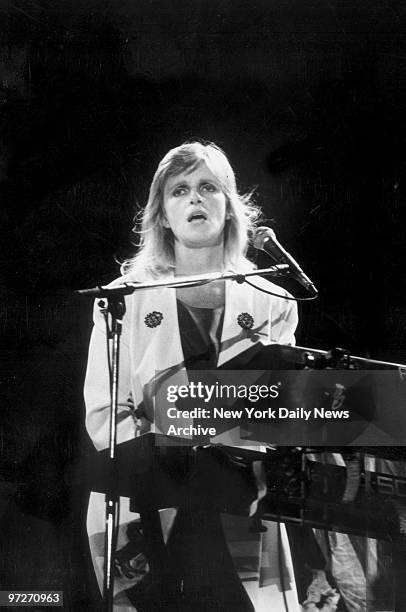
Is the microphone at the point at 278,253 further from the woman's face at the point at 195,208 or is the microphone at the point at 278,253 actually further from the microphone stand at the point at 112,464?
the microphone stand at the point at 112,464

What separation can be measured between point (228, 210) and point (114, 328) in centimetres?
68

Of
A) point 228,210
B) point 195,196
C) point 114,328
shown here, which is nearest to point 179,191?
point 195,196

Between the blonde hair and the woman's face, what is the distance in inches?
0.8

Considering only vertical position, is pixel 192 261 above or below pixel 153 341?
above

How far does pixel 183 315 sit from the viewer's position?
9.39ft

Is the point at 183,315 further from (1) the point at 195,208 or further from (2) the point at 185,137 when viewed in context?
(2) the point at 185,137

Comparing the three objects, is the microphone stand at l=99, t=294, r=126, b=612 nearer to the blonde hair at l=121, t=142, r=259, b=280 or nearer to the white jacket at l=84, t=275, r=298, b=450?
the white jacket at l=84, t=275, r=298, b=450

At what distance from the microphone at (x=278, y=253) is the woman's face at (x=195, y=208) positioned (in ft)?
0.54

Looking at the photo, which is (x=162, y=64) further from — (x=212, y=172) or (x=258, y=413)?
(x=258, y=413)

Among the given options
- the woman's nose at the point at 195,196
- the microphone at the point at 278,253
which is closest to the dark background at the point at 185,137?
the microphone at the point at 278,253

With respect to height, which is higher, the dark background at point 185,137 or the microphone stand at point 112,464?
the dark background at point 185,137

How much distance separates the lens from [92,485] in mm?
2803

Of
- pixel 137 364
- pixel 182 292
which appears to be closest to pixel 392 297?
pixel 182 292

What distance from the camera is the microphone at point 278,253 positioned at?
2875mm
